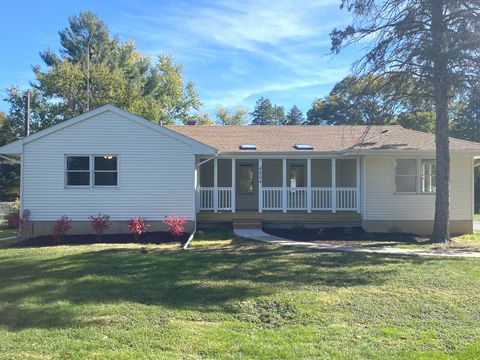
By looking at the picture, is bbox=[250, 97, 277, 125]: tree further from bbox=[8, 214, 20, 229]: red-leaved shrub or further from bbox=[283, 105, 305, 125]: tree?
bbox=[8, 214, 20, 229]: red-leaved shrub

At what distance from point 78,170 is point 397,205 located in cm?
1193

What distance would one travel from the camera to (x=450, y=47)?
12312 mm

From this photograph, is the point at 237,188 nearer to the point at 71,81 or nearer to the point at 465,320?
the point at 465,320

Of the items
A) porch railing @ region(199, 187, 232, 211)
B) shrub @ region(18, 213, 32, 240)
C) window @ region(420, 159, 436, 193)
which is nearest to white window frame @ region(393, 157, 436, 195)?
window @ region(420, 159, 436, 193)

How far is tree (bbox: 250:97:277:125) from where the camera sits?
87.6m

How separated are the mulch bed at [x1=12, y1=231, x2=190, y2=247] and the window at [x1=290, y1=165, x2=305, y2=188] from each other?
251 inches

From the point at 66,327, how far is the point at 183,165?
10.4m

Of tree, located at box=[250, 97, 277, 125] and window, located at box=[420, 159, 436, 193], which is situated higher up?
tree, located at box=[250, 97, 277, 125]

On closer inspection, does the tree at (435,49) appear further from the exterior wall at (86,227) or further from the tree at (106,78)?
the tree at (106,78)

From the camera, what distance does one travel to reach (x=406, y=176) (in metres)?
17.3

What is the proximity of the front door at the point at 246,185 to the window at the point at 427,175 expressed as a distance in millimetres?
6819

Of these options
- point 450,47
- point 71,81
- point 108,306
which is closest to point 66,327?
point 108,306

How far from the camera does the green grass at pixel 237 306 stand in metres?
5.38

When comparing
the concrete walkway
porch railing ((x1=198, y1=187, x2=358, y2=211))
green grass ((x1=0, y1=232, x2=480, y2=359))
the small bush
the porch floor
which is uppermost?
porch railing ((x1=198, y1=187, x2=358, y2=211))
